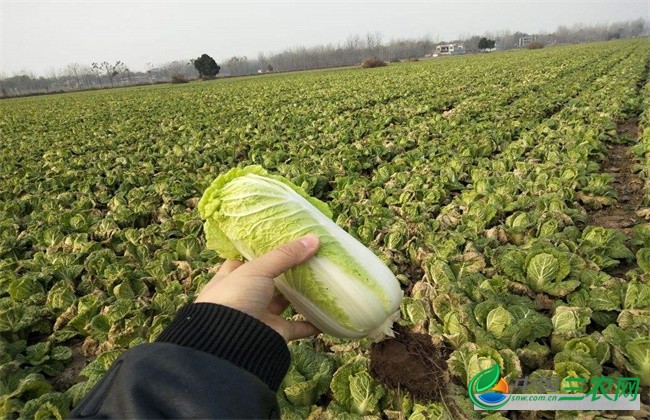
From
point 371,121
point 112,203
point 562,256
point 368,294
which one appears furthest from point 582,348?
point 371,121

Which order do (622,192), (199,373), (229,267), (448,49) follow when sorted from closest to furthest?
(199,373) < (229,267) < (622,192) < (448,49)

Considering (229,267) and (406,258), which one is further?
(406,258)

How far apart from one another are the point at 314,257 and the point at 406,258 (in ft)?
8.67

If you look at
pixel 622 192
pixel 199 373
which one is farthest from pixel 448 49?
pixel 199 373

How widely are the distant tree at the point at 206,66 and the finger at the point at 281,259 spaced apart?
89.1m

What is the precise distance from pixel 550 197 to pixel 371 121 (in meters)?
9.45

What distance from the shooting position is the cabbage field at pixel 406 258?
315 cm

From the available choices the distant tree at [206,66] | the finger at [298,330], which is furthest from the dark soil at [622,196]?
the distant tree at [206,66]

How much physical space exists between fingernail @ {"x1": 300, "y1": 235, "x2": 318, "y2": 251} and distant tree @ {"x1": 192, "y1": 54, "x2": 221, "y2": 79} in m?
89.1

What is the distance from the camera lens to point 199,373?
183cm

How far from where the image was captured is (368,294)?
2.73 meters

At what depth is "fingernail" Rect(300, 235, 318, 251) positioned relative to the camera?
2639 millimetres

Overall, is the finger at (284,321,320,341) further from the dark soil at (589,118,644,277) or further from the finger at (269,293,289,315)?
the dark soil at (589,118,644,277)

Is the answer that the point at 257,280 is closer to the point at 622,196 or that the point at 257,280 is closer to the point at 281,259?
the point at 281,259
